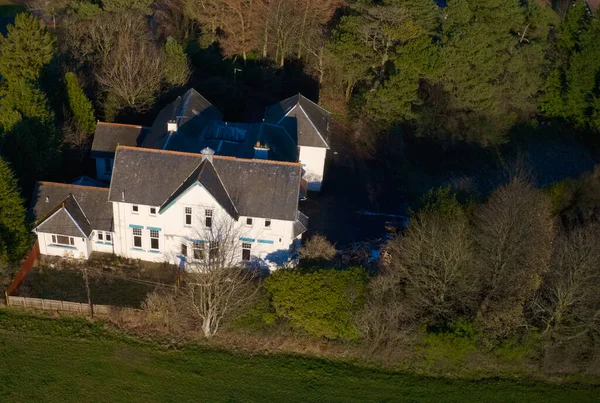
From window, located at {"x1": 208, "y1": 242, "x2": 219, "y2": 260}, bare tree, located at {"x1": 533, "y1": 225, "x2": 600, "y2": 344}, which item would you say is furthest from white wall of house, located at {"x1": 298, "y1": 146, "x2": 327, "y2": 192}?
bare tree, located at {"x1": 533, "y1": 225, "x2": 600, "y2": 344}

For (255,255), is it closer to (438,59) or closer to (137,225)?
(137,225)

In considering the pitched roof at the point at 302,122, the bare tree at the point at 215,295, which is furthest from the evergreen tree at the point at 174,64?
the bare tree at the point at 215,295

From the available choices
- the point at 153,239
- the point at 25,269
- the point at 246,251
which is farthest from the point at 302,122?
the point at 25,269

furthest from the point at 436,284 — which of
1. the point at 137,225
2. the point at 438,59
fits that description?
the point at 438,59

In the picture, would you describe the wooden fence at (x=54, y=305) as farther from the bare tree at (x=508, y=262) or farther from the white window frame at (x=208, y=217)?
the bare tree at (x=508, y=262)

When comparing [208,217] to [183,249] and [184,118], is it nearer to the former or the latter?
[183,249]

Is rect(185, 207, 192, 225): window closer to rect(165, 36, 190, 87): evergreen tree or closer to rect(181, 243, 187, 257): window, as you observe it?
rect(181, 243, 187, 257): window

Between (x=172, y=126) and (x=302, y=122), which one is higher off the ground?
(x=302, y=122)
